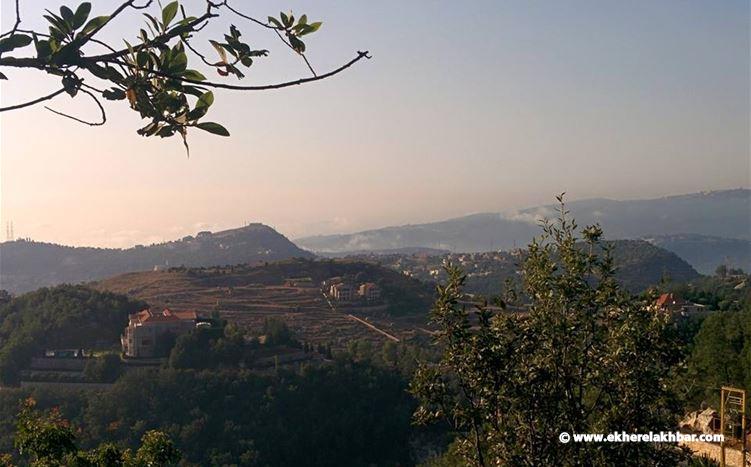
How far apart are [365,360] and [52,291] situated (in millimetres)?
22286

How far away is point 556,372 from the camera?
411 centimetres

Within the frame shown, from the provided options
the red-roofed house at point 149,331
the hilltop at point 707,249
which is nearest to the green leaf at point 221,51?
the red-roofed house at point 149,331

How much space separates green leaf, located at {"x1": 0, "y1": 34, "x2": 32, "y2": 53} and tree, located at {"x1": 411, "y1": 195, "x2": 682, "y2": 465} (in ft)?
10.1

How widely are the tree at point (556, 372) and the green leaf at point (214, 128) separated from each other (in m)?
2.81

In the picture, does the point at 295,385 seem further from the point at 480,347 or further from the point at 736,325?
the point at 480,347

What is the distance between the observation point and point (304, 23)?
177 centimetres

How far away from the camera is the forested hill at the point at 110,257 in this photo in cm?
11300

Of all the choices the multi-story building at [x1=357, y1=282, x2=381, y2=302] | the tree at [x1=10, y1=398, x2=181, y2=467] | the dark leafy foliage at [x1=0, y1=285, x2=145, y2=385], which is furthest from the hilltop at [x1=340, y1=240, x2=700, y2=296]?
the tree at [x1=10, y1=398, x2=181, y2=467]

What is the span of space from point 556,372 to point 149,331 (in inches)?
1449

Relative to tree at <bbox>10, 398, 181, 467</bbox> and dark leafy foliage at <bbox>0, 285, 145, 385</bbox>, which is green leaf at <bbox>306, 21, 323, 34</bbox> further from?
dark leafy foliage at <bbox>0, 285, 145, 385</bbox>

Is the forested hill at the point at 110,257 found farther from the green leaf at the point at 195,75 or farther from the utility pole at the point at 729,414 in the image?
the green leaf at the point at 195,75

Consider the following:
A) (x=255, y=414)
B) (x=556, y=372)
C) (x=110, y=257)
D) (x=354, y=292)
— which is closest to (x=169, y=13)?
(x=556, y=372)

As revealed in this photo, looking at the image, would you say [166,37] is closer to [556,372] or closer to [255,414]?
[556,372]

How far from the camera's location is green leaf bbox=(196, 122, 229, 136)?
1.51m
